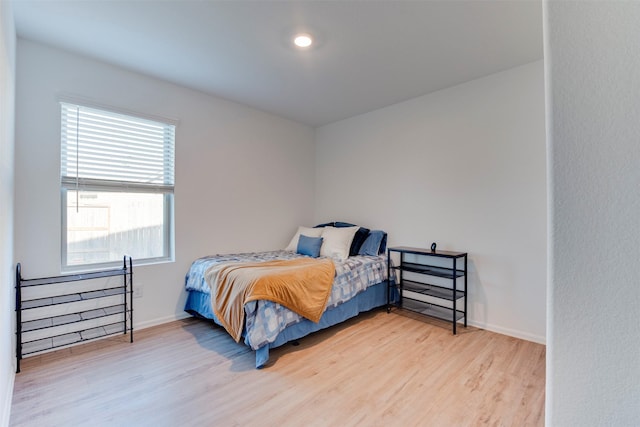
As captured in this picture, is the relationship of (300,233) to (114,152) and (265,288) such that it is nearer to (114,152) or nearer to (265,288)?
(265,288)

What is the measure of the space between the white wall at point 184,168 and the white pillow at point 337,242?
0.86 meters

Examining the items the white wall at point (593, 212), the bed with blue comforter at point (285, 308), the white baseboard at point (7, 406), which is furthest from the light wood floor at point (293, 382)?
the white wall at point (593, 212)

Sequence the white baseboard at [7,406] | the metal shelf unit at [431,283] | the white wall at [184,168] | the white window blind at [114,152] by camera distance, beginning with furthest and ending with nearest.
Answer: the metal shelf unit at [431,283] → the white window blind at [114,152] → the white wall at [184,168] → the white baseboard at [7,406]

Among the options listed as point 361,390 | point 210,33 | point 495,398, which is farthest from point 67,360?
point 495,398

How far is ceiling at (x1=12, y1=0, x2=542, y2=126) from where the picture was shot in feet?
6.59

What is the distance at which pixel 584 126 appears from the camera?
0.60 m

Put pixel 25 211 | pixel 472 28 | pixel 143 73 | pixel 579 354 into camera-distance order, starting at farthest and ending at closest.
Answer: pixel 143 73 → pixel 25 211 → pixel 472 28 → pixel 579 354

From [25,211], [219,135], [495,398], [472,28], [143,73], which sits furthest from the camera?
[219,135]

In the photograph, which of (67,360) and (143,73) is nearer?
(67,360)

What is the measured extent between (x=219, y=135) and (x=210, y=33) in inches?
56.8

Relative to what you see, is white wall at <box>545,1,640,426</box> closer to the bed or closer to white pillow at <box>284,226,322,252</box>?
the bed

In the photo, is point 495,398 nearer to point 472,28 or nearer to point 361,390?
point 361,390

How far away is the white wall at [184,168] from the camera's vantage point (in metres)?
2.41

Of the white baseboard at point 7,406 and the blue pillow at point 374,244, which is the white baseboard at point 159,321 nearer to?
the white baseboard at point 7,406
